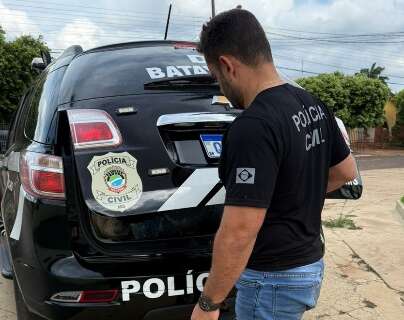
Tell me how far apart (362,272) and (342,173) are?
2.66m

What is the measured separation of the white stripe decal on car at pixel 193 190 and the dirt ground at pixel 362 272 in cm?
152

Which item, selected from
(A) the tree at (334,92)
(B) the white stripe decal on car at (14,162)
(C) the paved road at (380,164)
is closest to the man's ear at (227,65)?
(B) the white stripe decal on car at (14,162)

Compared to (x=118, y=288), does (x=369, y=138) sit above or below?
below

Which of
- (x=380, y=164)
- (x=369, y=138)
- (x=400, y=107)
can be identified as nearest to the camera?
(x=380, y=164)

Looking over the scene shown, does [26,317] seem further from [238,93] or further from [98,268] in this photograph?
[238,93]

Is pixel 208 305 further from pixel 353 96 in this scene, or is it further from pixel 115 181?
pixel 353 96

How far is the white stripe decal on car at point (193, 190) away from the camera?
2518 millimetres

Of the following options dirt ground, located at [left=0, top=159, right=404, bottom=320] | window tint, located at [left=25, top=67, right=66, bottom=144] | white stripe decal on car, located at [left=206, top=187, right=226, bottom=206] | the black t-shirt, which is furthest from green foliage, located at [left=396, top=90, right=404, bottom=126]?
the black t-shirt

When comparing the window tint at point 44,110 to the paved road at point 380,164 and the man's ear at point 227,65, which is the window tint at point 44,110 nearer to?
the man's ear at point 227,65

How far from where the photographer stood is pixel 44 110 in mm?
2820

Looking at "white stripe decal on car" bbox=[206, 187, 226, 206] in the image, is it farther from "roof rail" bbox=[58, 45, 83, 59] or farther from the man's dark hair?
"roof rail" bbox=[58, 45, 83, 59]

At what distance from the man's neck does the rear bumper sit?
1.10 m

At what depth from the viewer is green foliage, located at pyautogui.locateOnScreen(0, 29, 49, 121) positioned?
23.2 m

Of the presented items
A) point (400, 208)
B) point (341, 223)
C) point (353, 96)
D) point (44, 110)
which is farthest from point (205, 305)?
point (353, 96)
